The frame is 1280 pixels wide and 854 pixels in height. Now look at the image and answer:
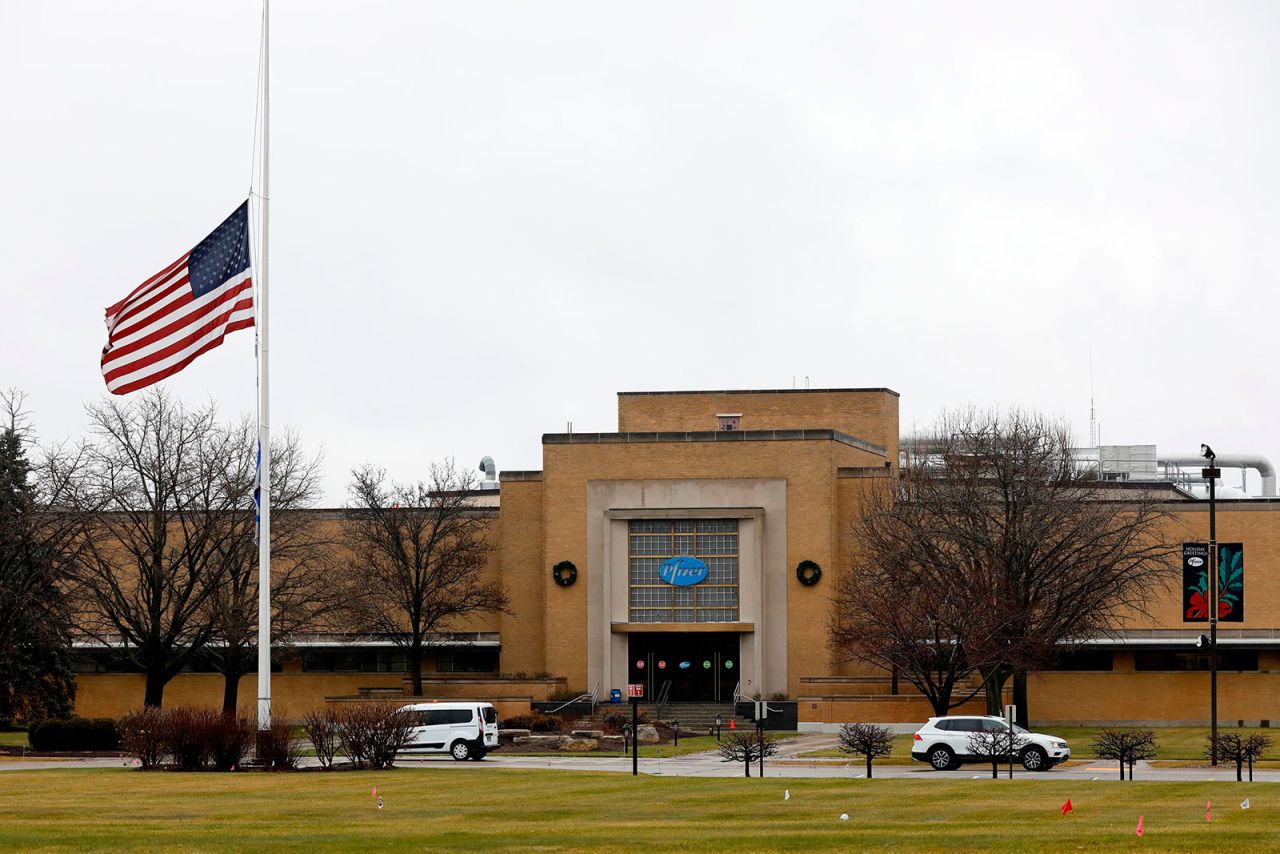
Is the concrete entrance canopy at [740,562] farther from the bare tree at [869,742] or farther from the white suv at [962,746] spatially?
the white suv at [962,746]

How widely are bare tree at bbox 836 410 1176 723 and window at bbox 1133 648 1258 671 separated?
14.5 ft

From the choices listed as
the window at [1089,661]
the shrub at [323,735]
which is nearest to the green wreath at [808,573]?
the window at [1089,661]

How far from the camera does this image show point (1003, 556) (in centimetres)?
5706

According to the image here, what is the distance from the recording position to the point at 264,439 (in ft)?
120

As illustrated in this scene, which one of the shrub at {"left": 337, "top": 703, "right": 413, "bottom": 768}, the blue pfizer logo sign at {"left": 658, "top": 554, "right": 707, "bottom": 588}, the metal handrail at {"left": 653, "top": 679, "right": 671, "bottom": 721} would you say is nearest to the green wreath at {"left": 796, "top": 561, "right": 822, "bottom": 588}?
the blue pfizer logo sign at {"left": 658, "top": 554, "right": 707, "bottom": 588}

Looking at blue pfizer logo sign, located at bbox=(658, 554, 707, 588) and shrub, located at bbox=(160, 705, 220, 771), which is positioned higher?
blue pfizer logo sign, located at bbox=(658, 554, 707, 588)

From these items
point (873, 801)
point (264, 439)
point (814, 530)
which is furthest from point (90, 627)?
point (873, 801)

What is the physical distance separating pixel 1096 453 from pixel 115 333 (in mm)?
70023

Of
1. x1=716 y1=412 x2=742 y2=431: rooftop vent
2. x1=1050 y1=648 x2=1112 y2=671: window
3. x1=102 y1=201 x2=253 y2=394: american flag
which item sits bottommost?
x1=1050 y1=648 x2=1112 y2=671: window

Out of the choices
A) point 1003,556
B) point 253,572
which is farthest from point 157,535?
point 1003,556

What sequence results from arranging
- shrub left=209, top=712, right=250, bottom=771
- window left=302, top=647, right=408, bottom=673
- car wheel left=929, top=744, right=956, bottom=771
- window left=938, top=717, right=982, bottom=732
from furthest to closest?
window left=302, top=647, right=408, bottom=673
window left=938, top=717, right=982, bottom=732
car wheel left=929, top=744, right=956, bottom=771
shrub left=209, top=712, right=250, bottom=771

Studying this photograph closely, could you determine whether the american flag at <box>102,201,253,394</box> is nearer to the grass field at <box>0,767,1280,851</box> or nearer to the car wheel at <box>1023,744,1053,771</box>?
the grass field at <box>0,767,1280,851</box>

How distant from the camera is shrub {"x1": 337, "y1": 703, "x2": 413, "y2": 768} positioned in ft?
129

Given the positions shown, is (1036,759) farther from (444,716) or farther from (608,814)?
(608,814)
